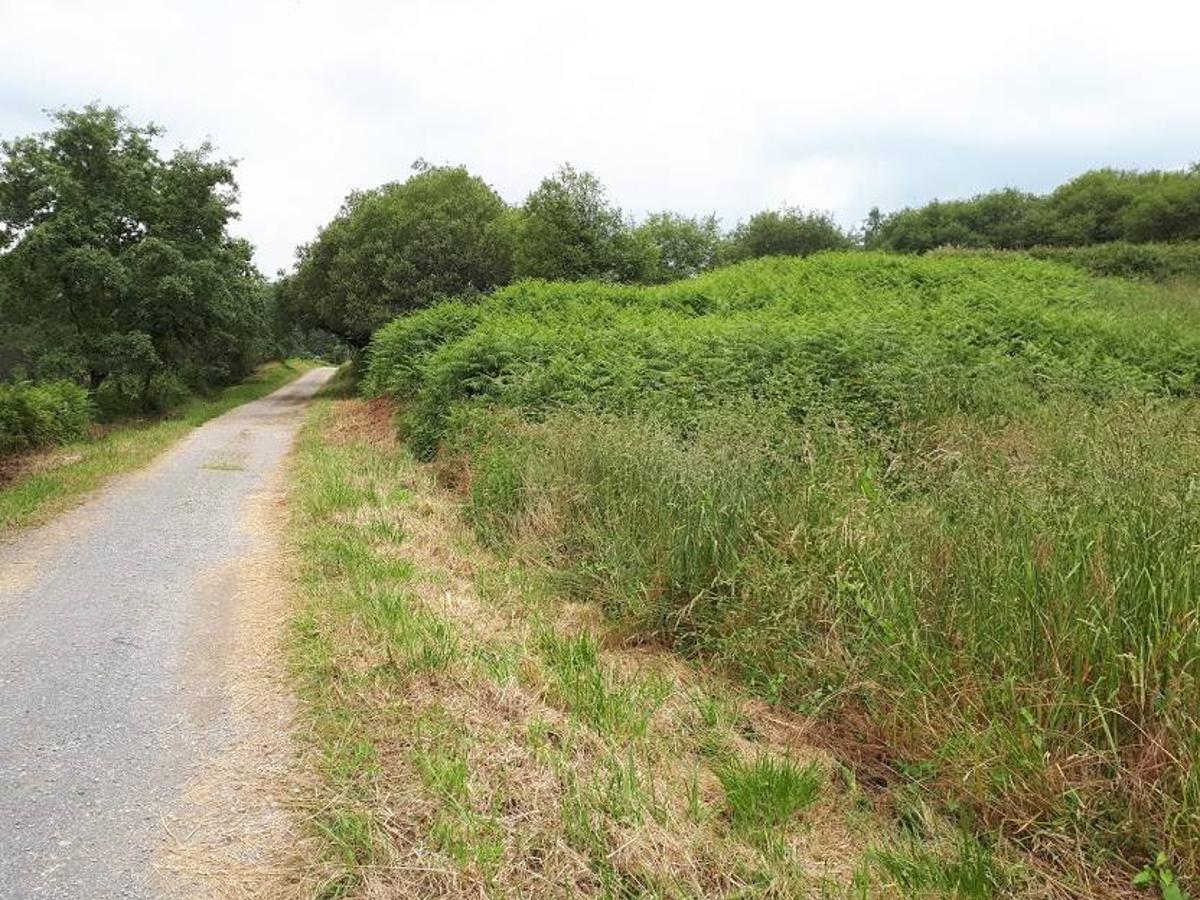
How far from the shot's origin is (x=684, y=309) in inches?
627

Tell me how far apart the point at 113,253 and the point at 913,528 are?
76.7 ft

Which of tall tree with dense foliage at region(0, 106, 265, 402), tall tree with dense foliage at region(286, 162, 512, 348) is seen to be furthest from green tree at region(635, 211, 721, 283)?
tall tree with dense foliage at region(0, 106, 265, 402)

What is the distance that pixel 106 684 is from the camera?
3863mm

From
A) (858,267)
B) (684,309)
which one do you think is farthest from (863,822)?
(858,267)

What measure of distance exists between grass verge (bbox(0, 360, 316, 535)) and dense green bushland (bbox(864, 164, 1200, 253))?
38.2 metres

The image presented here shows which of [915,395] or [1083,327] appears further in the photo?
[1083,327]

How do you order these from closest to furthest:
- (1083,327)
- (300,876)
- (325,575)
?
1. (300,876)
2. (325,575)
3. (1083,327)

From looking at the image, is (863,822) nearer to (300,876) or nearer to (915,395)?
(300,876)

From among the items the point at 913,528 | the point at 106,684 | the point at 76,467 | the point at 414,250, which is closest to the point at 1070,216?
the point at 414,250

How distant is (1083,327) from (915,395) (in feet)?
17.0

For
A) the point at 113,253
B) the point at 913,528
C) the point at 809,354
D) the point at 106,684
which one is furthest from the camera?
the point at 113,253

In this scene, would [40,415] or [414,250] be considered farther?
[414,250]

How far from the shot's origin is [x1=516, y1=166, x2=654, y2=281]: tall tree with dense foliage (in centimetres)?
2269

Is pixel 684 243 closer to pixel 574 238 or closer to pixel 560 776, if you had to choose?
pixel 574 238
